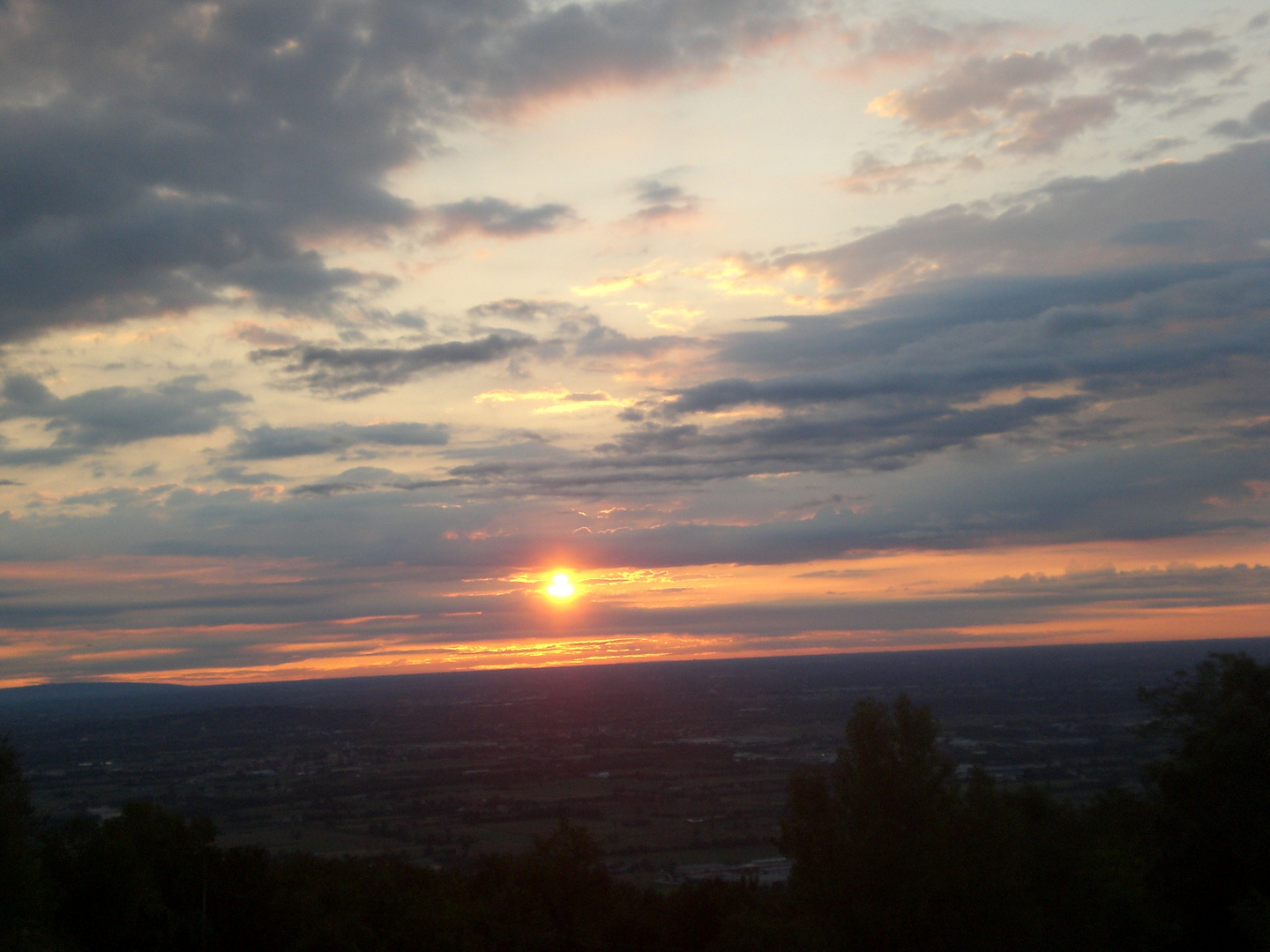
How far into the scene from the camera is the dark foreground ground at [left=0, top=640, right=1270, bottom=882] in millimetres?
60906

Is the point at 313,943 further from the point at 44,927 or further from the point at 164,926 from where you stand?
the point at 44,927

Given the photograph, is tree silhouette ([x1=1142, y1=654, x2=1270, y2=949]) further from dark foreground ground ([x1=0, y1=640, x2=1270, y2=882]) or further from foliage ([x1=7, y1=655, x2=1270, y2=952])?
dark foreground ground ([x1=0, y1=640, x2=1270, y2=882])

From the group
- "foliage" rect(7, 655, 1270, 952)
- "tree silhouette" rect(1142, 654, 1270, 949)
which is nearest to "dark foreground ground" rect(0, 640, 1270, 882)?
"tree silhouette" rect(1142, 654, 1270, 949)

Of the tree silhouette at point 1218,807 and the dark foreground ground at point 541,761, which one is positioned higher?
the tree silhouette at point 1218,807

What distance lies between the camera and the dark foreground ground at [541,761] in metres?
60.9

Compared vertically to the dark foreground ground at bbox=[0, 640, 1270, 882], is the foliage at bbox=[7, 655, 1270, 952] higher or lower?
higher

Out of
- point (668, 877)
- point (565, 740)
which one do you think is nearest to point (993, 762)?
point (668, 877)

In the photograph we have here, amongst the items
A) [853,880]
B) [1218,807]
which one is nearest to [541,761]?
[1218,807]

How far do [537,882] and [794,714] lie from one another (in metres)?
103

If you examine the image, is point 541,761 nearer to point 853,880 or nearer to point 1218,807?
point 1218,807

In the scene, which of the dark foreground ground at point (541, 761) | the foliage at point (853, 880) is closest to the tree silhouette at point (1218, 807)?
the foliage at point (853, 880)

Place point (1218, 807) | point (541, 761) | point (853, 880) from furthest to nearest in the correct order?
point (541, 761)
point (1218, 807)
point (853, 880)

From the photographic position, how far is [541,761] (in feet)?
355

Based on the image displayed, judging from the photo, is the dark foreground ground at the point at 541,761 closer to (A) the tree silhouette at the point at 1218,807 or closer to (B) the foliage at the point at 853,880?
(A) the tree silhouette at the point at 1218,807
